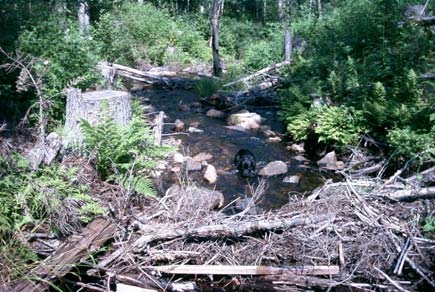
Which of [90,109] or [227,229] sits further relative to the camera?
[90,109]

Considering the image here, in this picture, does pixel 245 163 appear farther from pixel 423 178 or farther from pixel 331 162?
pixel 423 178

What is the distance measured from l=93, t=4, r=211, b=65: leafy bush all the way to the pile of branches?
46.5 ft

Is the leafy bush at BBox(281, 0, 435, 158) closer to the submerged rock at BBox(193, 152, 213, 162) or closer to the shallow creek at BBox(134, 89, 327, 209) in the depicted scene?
the shallow creek at BBox(134, 89, 327, 209)

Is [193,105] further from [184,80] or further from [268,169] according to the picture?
[268,169]

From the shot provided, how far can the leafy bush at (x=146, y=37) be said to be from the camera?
2002 centimetres

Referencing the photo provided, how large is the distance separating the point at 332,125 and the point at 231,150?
2.29m

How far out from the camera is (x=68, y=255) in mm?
4766

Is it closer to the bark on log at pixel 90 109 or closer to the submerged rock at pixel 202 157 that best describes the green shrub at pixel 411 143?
the submerged rock at pixel 202 157

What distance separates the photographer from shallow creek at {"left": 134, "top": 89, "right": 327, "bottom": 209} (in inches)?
334

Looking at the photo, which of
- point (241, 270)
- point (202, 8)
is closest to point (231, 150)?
point (241, 270)

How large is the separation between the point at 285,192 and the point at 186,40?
58.4 feet

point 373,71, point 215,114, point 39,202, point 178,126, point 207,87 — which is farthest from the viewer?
point 207,87

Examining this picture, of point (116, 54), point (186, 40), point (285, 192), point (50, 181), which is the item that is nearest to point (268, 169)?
point (285, 192)

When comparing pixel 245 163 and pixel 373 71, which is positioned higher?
pixel 373 71
